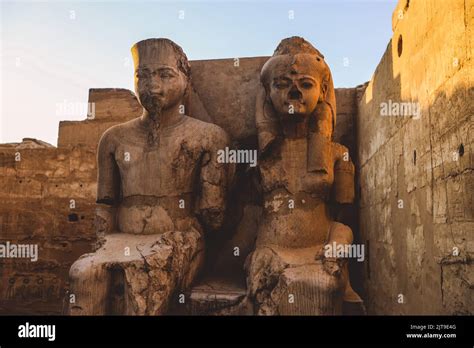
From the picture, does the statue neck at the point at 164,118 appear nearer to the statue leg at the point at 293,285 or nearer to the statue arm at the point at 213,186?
the statue arm at the point at 213,186

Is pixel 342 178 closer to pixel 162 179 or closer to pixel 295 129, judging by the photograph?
pixel 295 129

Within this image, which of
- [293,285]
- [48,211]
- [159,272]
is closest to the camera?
[293,285]

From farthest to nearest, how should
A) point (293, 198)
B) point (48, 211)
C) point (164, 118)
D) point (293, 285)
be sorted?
1. point (48, 211)
2. point (164, 118)
3. point (293, 198)
4. point (293, 285)

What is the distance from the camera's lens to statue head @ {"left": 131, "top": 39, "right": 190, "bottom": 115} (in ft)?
12.7

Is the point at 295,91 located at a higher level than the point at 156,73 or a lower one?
lower

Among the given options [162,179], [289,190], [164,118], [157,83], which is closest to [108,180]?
[162,179]

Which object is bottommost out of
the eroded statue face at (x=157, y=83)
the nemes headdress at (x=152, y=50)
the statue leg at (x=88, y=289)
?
the statue leg at (x=88, y=289)

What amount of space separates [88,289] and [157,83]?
1.60 meters

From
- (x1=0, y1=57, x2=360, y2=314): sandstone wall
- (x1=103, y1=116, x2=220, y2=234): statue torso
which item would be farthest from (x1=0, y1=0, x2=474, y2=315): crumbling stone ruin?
(x1=0, y1=57, x2=360, y2=314): sandstone wall

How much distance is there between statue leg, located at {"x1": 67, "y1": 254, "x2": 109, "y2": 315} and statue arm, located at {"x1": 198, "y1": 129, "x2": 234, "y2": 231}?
0.90 metres

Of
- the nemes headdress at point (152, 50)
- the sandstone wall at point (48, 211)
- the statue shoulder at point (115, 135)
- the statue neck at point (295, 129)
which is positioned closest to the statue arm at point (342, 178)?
the statue neck at point (295, 129)

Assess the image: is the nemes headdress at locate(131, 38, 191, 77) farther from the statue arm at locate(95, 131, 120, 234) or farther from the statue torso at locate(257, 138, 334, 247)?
the statue torso at locate(257, 138, 334, 247)

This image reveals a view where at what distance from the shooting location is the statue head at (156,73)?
3.87 metres

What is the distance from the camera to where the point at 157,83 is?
3.86 meters
